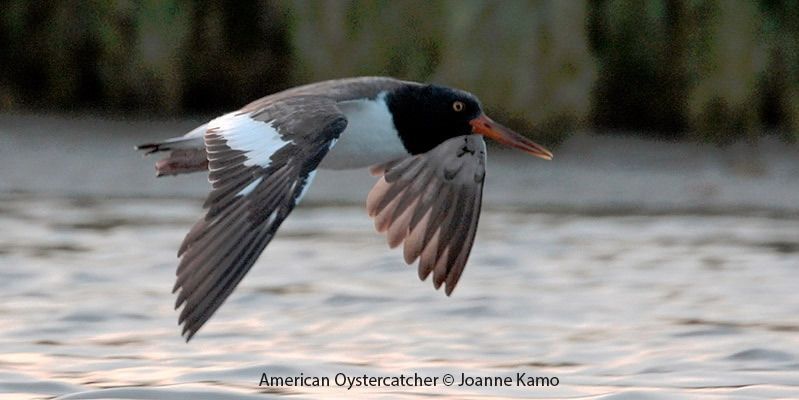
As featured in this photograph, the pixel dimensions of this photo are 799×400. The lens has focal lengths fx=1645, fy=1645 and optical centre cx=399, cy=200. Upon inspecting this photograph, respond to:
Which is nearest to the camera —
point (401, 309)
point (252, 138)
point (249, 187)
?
point (249, 187)

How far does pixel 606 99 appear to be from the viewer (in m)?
10.2

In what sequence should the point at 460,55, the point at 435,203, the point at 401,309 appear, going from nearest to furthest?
the point at 435,203 → the point at 401,309 → the point at 460,55

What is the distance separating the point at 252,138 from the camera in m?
5.34

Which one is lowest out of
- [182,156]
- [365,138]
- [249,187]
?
[249,187]

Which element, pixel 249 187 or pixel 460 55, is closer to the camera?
pixel 249 187

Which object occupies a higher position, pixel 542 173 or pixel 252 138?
pixel 542 173

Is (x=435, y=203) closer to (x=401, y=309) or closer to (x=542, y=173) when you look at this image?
(x=401, y=309)

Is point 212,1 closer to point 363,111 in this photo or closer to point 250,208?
point 363,111

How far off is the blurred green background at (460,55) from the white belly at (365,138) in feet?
11.6

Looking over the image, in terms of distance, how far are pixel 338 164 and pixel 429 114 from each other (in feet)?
1.31

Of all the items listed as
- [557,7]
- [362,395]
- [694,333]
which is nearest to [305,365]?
[362,395]

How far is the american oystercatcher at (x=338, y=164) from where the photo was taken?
488 cm

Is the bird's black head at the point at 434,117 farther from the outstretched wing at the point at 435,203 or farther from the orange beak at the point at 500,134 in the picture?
the outstretched wing at the point at 435,203

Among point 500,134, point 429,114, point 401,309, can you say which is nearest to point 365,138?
point 429,114
